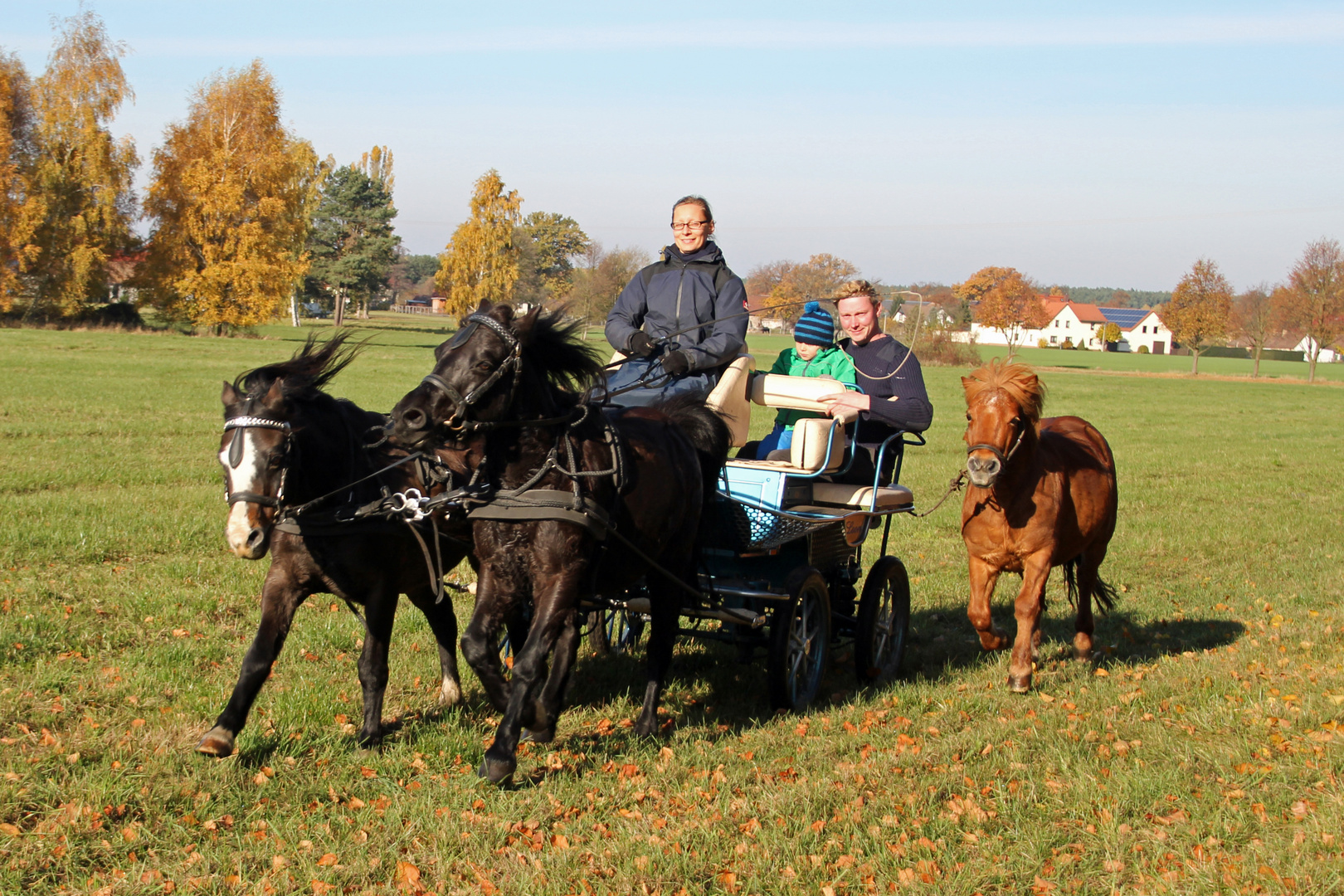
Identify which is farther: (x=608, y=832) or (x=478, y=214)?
(x=478, y=214)

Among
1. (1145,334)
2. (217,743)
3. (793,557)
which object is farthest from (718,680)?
(1145,334)

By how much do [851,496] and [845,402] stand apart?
0.76 m

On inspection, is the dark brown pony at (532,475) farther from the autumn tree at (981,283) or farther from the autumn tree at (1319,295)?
the autumn tree at (981,283)

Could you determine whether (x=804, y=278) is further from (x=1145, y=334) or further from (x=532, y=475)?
(x=532, y=475)

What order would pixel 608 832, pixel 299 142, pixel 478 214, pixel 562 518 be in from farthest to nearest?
pixel 478 214 < pixel 299 142 < pixel 562 518 < pixel 608 832

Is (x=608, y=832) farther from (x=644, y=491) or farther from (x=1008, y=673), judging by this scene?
(x=1008, y=673)

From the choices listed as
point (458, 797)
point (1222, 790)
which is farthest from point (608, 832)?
point (1222, 790)

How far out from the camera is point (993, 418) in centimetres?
678

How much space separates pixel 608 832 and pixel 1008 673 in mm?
3638

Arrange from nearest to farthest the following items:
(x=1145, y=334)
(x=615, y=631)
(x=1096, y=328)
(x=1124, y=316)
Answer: (x=615, y=631)
(x=1145, y=334)
(x=1096, y=328)
(x=1124, y=316)

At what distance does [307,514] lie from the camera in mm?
5164

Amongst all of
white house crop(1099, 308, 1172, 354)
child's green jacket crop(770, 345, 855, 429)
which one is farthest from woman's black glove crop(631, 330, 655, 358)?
white house crop(1099, 308, 1172, 354)

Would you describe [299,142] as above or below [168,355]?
above

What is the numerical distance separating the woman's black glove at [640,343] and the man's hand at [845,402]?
137cm
